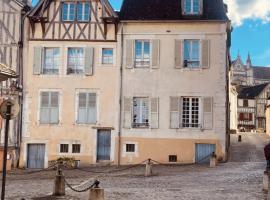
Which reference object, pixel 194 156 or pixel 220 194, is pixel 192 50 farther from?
pixel 220 194

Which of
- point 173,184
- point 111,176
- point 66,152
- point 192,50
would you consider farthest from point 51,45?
point 173,184

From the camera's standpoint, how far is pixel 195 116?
922 inches

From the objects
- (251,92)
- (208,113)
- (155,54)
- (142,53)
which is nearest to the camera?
(208,113)

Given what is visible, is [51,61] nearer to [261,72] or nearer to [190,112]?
[190,112]

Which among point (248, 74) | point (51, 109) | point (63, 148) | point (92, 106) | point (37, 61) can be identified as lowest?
point (63, 148)

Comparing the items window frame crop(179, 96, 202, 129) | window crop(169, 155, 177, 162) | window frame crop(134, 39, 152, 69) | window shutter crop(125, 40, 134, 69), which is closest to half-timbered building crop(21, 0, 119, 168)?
window shutter crop(125, 40, 134, 69)

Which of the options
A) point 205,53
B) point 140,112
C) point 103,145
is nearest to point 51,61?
point 103,145

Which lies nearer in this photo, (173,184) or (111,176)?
(173,184)

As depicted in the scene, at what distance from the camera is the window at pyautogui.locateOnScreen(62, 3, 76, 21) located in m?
24.4

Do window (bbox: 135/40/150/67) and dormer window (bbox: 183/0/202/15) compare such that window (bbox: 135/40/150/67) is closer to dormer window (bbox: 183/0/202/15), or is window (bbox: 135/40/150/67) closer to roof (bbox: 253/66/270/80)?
dormer window (bbox: 183/0/202/15)

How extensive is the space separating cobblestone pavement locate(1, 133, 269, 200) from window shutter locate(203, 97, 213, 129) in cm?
204

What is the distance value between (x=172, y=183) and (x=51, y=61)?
11435 millimetres

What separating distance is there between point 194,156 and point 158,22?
690cm

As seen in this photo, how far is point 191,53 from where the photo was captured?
932 inches
